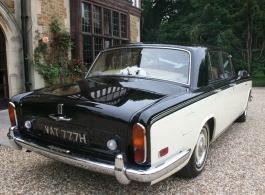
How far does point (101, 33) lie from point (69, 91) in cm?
702

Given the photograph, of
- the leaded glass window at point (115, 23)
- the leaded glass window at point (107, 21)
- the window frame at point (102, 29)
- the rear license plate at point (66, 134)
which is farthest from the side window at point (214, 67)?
the leaded glass window at point (115, 23)

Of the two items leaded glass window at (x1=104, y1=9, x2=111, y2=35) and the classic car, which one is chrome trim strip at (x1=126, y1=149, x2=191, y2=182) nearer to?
the classic car

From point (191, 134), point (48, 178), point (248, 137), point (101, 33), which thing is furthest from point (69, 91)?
point (101, 33)

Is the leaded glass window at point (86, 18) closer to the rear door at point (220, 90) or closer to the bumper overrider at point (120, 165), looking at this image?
the rear door at point (220, 90)

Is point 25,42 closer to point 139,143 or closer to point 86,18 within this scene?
point 86,18

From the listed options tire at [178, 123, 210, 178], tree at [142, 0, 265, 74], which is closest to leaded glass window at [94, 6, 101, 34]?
tire at [178, 123, 210, 178]

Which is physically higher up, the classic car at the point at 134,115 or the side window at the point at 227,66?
the side window at the point at 227,66

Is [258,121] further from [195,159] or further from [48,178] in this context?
[48,178]

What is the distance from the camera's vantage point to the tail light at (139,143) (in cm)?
226

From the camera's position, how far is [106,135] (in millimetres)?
2459

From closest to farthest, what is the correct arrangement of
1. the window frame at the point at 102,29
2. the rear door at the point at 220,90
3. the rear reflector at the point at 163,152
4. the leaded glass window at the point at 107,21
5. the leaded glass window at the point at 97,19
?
1. the rear reflector at the point at 163,152
2. the rear door at the point at 220,90
3. the window frame at the point at 102,29
4. the leaded glass window at the point at 97,19
5. the leaded glass window at the point at 107,21

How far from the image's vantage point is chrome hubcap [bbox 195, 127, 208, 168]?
129 inches

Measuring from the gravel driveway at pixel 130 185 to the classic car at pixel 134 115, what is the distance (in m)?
0.24

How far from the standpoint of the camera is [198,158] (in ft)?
10.9
